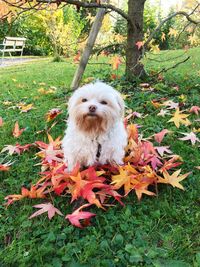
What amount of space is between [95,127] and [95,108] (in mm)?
250

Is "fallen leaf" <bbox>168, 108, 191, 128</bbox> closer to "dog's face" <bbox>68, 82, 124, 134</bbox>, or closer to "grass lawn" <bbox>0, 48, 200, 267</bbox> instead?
"grass lawn" <bbox>0, 48, 200, 267</bbox>

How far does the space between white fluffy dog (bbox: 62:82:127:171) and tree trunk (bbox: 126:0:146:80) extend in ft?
10.3

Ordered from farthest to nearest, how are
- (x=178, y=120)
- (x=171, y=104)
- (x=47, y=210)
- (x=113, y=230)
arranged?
(x=171, y=104) < (x=178, y=120) < (x=47, y=210) < (x=113, y=230)

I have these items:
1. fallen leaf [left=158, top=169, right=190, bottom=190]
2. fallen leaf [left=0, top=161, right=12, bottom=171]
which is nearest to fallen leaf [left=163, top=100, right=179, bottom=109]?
fallen leaf [left=158, top=169, right=190, bottom=190]

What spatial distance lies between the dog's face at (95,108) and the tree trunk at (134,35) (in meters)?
3.19

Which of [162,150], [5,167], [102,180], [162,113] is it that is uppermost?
A: [162,113]

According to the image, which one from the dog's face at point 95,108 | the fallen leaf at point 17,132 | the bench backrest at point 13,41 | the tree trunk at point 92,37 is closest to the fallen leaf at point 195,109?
the dog's face at point 95,108

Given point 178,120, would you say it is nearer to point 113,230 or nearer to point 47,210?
point 113,230

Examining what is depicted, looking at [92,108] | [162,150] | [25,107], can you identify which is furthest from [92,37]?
[92,108]

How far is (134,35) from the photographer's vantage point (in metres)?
6.35

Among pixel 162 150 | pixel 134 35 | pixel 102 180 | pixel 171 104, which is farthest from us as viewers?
pixel 134 35

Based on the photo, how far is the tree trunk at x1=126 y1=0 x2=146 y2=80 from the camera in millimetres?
6285

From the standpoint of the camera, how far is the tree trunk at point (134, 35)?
6.29 meters

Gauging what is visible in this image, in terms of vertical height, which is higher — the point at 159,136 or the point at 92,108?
the point at 92,108
